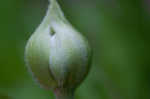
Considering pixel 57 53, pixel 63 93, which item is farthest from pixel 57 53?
pixel 63 93

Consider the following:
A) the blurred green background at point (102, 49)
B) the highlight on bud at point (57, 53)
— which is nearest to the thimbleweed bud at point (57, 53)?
the highlight on bud at point (57, 53)

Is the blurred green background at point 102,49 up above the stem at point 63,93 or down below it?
below

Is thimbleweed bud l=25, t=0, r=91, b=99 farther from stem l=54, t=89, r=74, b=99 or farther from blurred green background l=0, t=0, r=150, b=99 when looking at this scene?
blurred green background l=0, t=0, r=150, b=99

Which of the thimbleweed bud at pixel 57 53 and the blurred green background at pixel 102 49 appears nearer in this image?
the thimbleweed bud at pixel 57 53

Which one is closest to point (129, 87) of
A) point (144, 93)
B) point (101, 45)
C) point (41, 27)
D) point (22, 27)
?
point (144, 93)

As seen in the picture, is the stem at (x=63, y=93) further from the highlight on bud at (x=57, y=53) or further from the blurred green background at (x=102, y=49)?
the blurred green background at (x=102, y=49)

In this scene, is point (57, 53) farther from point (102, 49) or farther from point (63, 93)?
point (102, 49)
